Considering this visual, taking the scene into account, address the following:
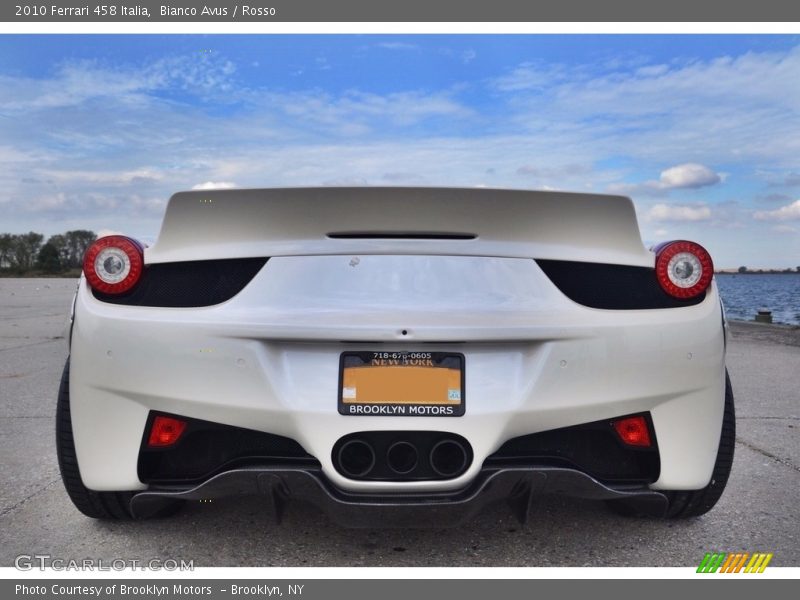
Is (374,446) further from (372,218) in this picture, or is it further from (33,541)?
(33,541)

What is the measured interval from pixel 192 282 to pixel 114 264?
285 mm

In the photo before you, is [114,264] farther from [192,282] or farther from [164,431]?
[164,431]

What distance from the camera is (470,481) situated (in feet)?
6.77

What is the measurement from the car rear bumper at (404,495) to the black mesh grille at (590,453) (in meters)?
0.06

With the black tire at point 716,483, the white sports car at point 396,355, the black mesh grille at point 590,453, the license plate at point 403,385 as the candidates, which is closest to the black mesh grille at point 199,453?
the white sports car at point 396,355

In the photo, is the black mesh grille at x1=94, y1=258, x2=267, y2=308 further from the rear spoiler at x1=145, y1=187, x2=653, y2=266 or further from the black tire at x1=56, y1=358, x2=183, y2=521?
the black tire at x1=56, y1=358, x2=183, y2=521

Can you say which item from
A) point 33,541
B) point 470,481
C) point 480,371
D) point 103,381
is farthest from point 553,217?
point 33,541

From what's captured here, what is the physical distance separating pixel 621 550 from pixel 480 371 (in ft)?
3.04

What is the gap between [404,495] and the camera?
2.05m

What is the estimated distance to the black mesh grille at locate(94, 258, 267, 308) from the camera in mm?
2168

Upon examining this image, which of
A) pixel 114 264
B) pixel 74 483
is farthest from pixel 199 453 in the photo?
pixel 114 264

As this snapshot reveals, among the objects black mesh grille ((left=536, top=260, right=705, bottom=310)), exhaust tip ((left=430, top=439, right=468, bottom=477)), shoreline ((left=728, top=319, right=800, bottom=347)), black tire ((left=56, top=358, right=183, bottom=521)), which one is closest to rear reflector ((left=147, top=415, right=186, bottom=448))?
black tire ((left=56, top=358, right=183, bottom=521))

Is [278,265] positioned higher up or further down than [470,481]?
higher up

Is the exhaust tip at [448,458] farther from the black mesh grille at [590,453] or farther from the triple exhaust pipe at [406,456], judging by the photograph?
the black mesh grille at [590,453]
